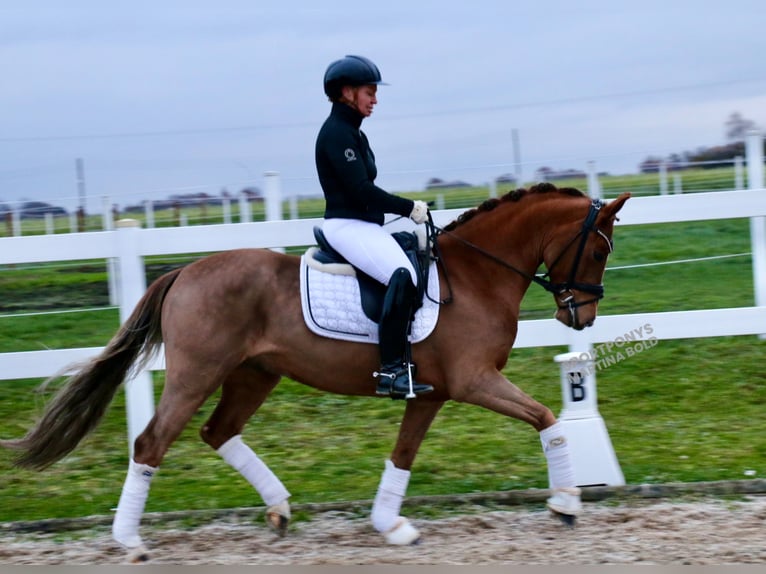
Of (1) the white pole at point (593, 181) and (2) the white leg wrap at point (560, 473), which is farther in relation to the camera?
(1) the white pole at point (593, 181)

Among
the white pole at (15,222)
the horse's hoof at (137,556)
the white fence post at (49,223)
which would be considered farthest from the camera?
the white fence post at (49,223)

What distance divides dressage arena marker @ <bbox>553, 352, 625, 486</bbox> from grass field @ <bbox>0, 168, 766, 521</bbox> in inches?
12.3

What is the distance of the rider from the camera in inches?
215

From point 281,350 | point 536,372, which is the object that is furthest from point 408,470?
point 536,372

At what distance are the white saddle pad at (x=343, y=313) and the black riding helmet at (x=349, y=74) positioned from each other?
1036 millimetres

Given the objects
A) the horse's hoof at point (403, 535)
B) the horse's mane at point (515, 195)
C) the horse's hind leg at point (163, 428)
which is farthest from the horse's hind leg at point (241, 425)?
the horse's mane at point (515, 195)

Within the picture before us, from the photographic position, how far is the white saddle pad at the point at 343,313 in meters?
5.54

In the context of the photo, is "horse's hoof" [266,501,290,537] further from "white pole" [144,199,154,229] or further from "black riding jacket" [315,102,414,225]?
"white pole" [144,199,154,229]

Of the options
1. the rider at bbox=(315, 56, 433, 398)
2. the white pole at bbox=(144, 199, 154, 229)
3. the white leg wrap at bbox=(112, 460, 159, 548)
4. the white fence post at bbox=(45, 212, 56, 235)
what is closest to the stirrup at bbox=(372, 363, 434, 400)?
the rider at bbox=(315, 56, 433, 398)

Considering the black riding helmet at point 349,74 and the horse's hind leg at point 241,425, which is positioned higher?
the black riding helmet at point 349,74

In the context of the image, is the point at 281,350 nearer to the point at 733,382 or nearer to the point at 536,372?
the point at 536,372

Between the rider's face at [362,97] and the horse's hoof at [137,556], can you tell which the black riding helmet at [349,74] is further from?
the horse's hoof at [137,556]

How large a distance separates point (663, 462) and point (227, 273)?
122 inches

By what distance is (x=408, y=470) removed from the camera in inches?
228
